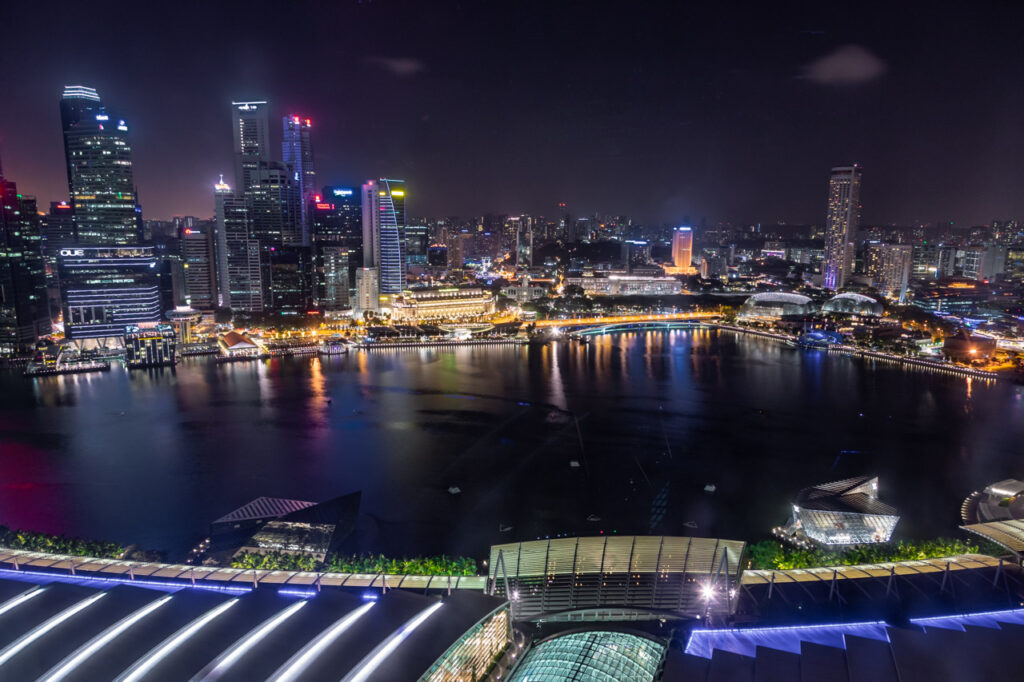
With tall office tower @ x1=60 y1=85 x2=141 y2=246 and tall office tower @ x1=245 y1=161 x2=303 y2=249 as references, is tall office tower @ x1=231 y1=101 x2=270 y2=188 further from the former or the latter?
tall office tower @ x1=60 y1=85 x2=141 y2=246

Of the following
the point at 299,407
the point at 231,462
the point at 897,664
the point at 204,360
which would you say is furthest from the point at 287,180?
the point at 897,664

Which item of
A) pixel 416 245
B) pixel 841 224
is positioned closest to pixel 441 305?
pixel 416 245

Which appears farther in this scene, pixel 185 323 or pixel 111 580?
pixel 185 323

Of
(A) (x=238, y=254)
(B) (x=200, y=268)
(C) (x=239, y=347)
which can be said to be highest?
(A) (x=238, y=254)

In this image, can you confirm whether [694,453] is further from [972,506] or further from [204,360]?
[204,360]

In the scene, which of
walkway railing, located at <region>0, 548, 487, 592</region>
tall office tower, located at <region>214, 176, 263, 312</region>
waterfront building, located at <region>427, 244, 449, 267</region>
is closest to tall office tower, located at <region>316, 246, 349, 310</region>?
tall office tower, located at <region>214, 176, 263, 312</region>

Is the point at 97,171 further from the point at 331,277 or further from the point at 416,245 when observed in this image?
the point at 416,245

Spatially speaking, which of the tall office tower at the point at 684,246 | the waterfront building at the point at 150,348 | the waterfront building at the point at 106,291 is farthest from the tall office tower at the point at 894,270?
the waterfront building at the point at 106,291
